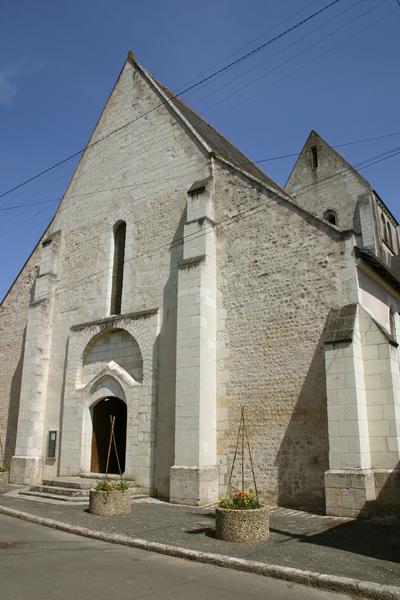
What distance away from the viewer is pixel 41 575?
5.74 meters

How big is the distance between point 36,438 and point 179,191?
29.5 feet

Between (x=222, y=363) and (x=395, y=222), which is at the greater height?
(x=395, y=222)

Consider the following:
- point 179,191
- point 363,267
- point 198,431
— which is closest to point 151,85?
point 179,191

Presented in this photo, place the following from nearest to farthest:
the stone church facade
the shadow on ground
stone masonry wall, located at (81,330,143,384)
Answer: the shadow on ground < the stone church facade < stone masonry wall, located at (81,330,143,384)

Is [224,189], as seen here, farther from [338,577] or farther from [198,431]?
[338,577]

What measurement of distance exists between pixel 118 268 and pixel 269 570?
11.6 m

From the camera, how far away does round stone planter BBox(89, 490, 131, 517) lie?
9812mm

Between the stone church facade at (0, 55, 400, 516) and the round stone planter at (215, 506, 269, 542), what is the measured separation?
251 centimetres

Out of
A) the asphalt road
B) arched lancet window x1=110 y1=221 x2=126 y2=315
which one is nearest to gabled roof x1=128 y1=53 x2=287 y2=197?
arched lancet window x1=110 y1=221 x2=126 y2=315

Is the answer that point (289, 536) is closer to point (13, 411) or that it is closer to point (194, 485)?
point (194, 485)

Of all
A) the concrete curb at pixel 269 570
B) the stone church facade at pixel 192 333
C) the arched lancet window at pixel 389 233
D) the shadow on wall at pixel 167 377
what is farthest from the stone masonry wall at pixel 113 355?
the arched lancet window at pixel 389 233

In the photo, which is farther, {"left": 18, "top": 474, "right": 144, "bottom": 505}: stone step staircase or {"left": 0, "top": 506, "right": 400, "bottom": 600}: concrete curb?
{"left": 18, "top": 474, "right": 144, "bottom": 505}: stone step staircase

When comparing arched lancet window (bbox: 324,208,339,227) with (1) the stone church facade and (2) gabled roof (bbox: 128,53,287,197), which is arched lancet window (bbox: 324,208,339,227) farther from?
(1) the stone church facade

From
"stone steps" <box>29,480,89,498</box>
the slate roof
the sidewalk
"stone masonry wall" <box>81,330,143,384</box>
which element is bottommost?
the sidewalk
